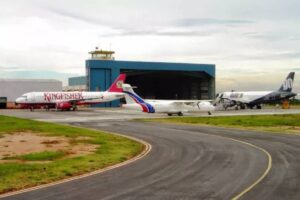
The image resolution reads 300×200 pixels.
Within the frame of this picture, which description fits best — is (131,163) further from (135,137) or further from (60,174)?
(135,137)

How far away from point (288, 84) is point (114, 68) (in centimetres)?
3897

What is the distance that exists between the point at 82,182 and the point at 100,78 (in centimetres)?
9438

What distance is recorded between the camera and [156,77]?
133625 mm

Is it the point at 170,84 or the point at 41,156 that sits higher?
the point at 170,84

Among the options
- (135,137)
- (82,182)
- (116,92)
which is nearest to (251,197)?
(82,182)

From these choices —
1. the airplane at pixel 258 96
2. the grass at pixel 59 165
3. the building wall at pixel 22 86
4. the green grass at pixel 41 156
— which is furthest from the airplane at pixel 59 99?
the green grass at pixel 41 156

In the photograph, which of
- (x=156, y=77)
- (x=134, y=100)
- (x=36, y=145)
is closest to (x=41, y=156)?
(x=36, y=145)

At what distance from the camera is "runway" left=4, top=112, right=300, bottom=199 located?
14828 mm

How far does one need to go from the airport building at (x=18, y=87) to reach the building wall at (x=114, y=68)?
11.6m

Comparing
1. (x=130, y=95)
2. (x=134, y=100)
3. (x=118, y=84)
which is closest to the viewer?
(x=130, y=95)

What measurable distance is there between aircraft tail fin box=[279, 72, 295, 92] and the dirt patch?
7285cm

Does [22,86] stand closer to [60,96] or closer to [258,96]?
[60,96]

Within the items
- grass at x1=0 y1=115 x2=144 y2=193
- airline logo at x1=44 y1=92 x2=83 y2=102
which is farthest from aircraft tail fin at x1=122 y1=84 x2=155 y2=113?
grass at x1=0 y1=115 x2=144 y2=193

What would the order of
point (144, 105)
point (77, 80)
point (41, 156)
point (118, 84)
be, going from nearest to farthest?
point (41, 156)
point (144, 105)
point (118, 84)
point (77, 80)
